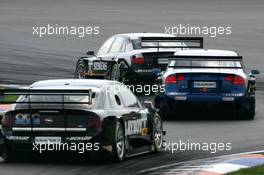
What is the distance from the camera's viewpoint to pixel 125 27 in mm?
46188

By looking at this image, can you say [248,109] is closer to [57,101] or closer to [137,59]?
[137,59]

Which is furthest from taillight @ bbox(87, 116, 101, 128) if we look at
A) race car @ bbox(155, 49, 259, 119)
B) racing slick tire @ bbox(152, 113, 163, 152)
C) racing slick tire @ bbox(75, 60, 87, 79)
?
racing slick tire @ bbox(75, 60, 87, 79)

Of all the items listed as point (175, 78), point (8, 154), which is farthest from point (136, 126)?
point (175, 78)

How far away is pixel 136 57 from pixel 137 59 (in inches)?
2.1

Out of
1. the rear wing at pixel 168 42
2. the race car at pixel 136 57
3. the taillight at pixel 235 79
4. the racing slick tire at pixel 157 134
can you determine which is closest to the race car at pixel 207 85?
the taillight at pixel 235 79

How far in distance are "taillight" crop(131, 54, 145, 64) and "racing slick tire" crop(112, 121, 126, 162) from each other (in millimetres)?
11216

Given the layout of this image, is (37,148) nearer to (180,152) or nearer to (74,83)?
(74,83)

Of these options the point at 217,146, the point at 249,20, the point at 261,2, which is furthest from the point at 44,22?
the point at 217,146

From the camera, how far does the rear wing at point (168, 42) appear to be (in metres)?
27.7

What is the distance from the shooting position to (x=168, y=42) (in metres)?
28.3

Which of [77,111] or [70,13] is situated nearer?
[77,111]

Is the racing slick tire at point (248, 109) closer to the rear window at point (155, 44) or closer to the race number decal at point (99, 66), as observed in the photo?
the rear window at point (155, 44)

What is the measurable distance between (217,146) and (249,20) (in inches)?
1273

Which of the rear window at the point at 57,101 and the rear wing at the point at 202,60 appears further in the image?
the rear wing at the point at 202,60
